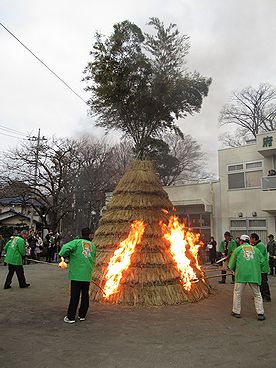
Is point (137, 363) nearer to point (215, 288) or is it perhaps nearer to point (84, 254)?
point (84, 254)

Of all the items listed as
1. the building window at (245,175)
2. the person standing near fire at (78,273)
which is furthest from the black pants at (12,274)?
the building window at (245,175)

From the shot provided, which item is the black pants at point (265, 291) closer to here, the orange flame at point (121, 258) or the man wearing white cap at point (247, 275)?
the man wearing white cap at point (247, 275)

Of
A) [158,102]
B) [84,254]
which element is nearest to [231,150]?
[158,102]

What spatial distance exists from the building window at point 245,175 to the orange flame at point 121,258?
12662 mm

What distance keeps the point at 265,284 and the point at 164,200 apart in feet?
11.7

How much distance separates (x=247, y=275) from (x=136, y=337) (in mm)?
2656

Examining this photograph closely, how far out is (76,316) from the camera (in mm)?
6199

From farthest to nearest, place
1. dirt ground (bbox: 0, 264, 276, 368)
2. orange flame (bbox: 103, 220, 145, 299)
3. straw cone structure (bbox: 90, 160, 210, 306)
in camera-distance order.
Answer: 1. orange flame (bbox: 103, 220, 145, 299)
2. straw cone structure (bbox: 90, 160, 210, 306)
3. dirt ground (bbox: 0, 264, 276, 368)

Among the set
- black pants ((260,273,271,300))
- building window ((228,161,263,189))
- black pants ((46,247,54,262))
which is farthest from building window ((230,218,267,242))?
black pants ((46,247,54,262))

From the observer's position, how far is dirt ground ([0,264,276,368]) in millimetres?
4035

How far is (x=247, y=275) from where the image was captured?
6.27 meters

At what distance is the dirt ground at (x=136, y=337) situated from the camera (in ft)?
13.2

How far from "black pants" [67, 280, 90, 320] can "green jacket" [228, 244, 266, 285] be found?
3.09m

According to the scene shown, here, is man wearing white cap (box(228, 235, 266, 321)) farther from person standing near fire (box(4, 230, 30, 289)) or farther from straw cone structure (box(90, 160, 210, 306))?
person standing near fire (box(4, 230, 30, 289))
